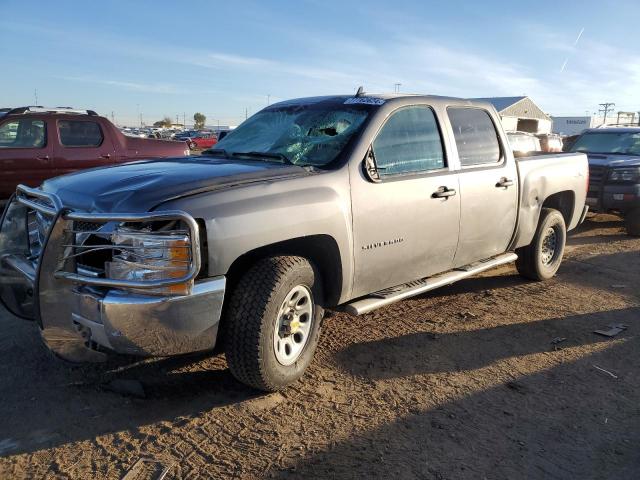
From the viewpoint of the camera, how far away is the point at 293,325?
11.3 ft

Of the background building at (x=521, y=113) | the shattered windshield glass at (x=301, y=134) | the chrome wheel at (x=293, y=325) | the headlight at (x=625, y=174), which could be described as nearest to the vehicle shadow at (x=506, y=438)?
the chrome wheel at (x=293, y=325)

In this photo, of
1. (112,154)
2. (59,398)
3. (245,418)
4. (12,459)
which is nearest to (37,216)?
(59,398)

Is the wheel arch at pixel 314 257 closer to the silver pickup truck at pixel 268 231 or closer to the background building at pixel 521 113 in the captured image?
the silver pickup truck at pixel 268 231

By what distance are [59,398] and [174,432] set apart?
894 mm

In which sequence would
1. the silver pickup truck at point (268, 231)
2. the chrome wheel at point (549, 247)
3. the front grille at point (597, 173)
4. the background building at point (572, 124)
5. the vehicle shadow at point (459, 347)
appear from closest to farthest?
the silver pickup truck at point (268, 231)
the vehicle shadow at point (459, 347)
the chrome wheel at point (549, 247)
the front grille at point (597, 173)
the background building at point (572, 124)

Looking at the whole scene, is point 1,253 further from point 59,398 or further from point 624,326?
point 624,326

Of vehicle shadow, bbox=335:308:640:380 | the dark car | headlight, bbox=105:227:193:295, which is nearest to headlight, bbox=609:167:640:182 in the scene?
the dark car

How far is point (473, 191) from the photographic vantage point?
15.3 ft

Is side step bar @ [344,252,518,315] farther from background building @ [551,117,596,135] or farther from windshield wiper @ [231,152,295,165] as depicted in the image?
background building @ [551,117,596,135]

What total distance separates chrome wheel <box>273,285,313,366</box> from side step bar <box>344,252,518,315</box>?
1.14 ft

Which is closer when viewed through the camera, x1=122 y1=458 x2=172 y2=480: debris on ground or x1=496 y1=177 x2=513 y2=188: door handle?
x1=122 y1=458 x2=172 y2=480: debris on ground

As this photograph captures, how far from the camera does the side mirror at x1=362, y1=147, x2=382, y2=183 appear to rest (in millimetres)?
3779

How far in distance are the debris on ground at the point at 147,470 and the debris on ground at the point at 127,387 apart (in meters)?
0.71

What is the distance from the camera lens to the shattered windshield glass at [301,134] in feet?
13.0
